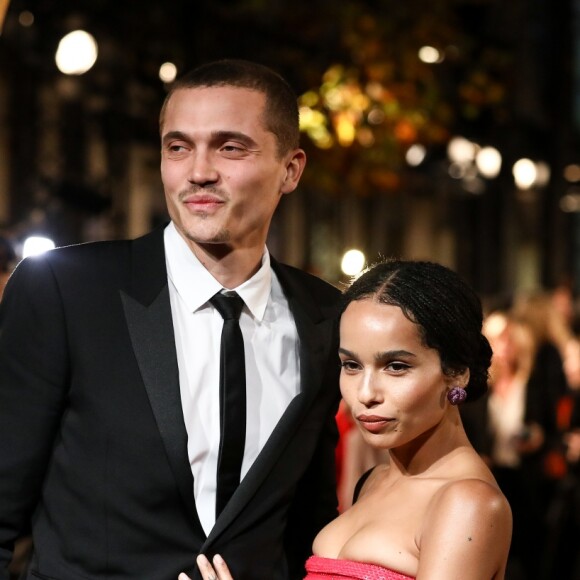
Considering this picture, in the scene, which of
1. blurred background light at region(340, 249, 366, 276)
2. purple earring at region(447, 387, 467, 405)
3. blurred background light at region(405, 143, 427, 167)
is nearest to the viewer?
purple earring at region(447, 387, 467, 405)

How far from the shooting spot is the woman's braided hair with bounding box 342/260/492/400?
2.59m

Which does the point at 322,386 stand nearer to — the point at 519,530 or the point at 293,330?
the point at 293,330

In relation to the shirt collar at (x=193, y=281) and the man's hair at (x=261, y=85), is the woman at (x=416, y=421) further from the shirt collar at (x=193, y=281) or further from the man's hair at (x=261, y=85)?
the man's hair at (x=261, y=85)

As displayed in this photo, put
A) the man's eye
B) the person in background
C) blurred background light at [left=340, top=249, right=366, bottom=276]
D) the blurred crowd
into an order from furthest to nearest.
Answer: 1. blurred background light at [left=340, top=249, right=366, bottom=276]
2. the blurred crowd
3. the person in background
4. the man's eye

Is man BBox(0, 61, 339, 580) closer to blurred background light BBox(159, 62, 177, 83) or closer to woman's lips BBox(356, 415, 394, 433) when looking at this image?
woman's lips BBox(356, 415, 394, 433)

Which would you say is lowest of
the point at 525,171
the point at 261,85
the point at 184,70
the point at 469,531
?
the point at 469,531

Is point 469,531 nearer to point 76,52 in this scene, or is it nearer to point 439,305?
point 439,305

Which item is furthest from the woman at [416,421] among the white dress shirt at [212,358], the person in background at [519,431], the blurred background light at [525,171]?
the blurred background light at [525,171]

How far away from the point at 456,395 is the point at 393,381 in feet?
0.49

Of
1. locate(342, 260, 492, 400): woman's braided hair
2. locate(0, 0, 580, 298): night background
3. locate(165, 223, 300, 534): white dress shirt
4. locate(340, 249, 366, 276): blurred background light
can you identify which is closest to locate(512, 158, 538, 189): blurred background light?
locate(0, 0, 580, 298): night background

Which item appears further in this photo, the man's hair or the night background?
the night background

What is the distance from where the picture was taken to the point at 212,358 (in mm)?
3029

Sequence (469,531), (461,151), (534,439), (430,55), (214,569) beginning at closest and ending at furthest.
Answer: (469,531), (214,569), (534,439), (430,55), (461,151)

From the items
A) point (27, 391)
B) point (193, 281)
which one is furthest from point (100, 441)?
point (193, 281)
